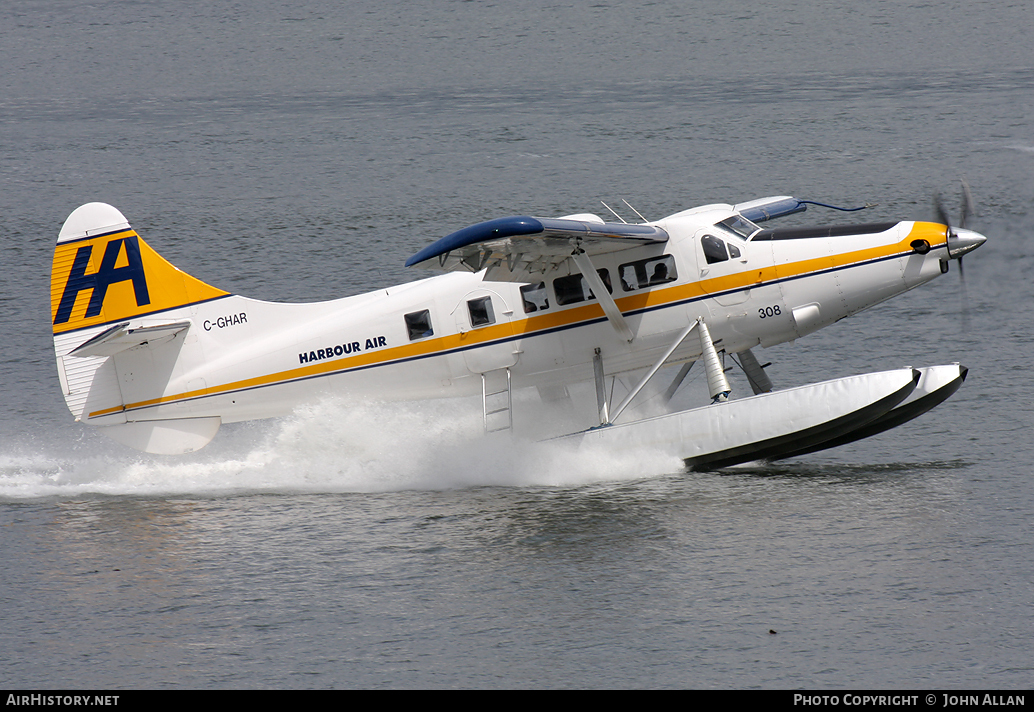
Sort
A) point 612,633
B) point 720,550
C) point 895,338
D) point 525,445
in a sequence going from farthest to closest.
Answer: point 895,338
point 525,445
point 720,550
point 612,633

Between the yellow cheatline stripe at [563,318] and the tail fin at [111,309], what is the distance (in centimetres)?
29

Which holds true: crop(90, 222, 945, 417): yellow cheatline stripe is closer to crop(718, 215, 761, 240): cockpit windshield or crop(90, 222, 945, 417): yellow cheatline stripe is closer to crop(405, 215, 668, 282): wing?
crop(718, 215, 761, 240): cockpit windshield

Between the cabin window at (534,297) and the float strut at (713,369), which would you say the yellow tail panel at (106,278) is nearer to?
the cabin window at (534,297)

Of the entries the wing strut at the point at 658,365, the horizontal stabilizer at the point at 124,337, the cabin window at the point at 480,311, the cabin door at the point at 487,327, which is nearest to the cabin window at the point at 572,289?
the cabin door at the point at 487,327

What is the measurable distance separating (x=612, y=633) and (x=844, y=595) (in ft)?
8.17

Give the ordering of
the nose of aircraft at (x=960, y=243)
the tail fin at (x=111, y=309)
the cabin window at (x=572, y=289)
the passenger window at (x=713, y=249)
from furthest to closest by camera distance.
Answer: the tail fin at (x=111, y=309) → the cabin window at (x=572, y=289) → the passenger window at (x=713, y=249) → the nose of aircraft at (x=960, y=243)

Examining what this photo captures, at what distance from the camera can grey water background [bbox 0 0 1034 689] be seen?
1151 centimetres

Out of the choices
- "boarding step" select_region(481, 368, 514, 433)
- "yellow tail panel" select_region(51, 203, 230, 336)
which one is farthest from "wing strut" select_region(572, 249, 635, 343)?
"yellow tail panel" select_region(51, 203, 230, 336)

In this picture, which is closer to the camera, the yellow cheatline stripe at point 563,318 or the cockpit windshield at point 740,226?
the yellow cheatline stripe at point 563,318

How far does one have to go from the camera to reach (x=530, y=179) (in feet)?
108

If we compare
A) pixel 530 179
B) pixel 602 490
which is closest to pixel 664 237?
pixel 602 490

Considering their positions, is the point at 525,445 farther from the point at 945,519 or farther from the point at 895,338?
the point at 895,338

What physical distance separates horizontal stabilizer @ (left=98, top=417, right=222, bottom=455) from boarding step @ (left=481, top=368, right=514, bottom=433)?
3.56 meters

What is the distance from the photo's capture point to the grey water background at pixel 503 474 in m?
11.5
